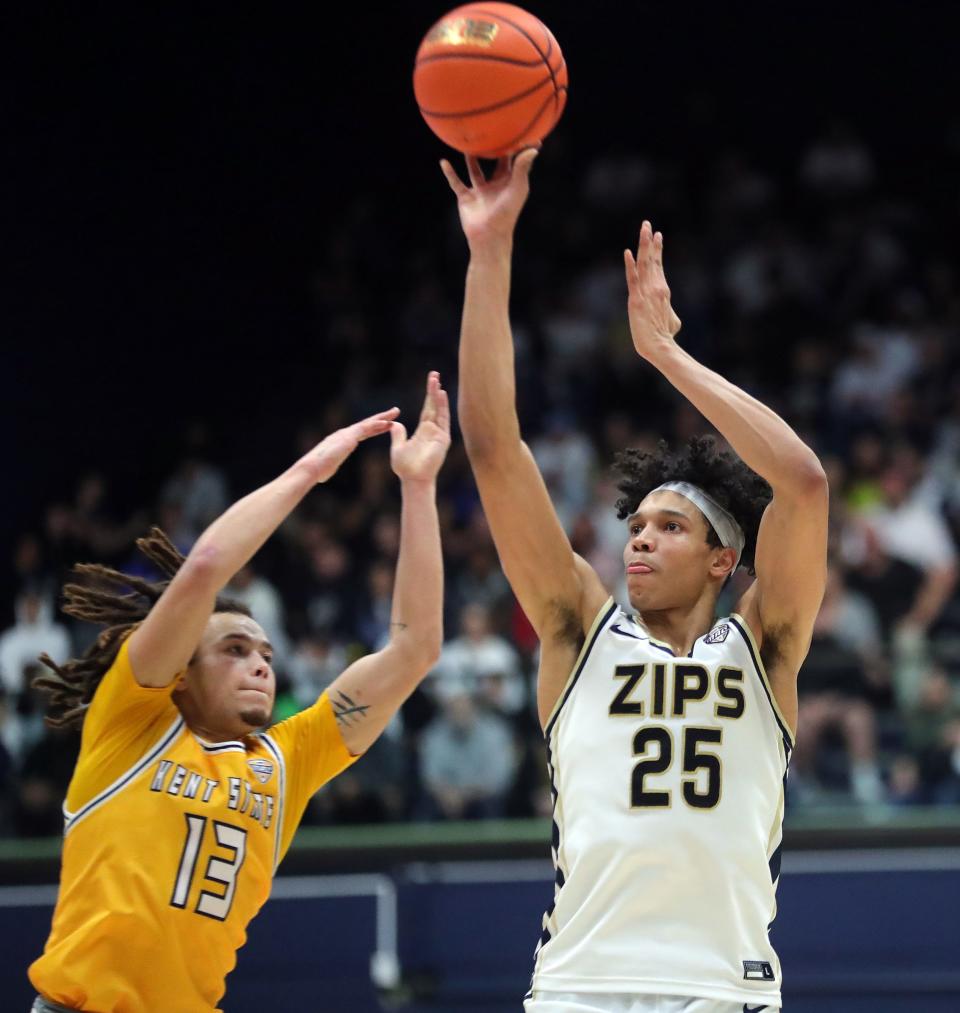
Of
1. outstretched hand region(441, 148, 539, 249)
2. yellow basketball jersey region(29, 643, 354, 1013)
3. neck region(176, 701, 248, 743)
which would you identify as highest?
outstretched hand region(441, 148, 539, 249)

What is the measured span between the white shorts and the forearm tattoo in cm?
127

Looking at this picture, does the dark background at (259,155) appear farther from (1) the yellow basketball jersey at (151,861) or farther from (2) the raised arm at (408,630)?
(1) the yellow basketball jersey at (151,861)

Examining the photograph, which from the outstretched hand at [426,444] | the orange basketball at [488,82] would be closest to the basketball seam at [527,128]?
the orange basketball at [488,82]

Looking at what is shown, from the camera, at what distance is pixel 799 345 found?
14.2 m

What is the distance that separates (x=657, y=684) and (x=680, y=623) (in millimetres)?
307

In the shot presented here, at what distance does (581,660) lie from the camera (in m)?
4.42

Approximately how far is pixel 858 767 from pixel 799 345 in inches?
220

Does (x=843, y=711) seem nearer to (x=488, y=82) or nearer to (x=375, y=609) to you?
(x=375, y=609)

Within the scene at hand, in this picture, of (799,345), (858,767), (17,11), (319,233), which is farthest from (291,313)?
(858,767)

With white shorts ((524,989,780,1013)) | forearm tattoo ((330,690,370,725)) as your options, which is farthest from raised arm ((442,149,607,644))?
white shorts ((524,989,780,1013))

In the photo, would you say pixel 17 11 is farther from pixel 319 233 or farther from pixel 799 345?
pixel 799 345

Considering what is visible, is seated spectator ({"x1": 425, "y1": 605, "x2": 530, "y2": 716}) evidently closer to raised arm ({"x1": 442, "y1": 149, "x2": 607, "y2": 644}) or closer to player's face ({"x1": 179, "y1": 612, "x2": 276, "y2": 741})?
player's face ({"x1": 179, "y1": 612, "x2": 276, "y2": 741})

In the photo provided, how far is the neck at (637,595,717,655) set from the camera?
4562mm

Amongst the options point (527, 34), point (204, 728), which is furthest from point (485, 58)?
point (204, 728)
